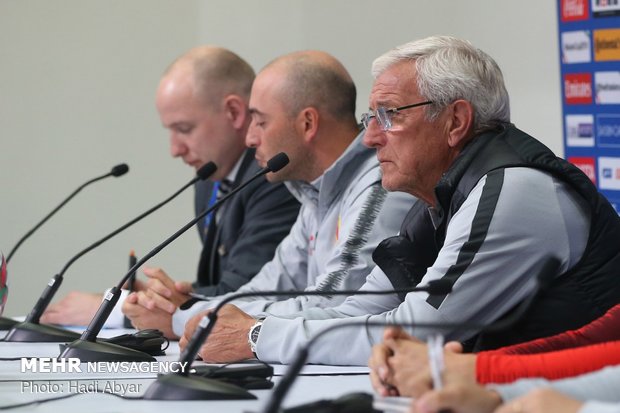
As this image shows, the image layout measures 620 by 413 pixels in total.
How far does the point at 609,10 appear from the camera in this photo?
3.39 meters

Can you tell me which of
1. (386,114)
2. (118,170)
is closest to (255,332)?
(386,114)

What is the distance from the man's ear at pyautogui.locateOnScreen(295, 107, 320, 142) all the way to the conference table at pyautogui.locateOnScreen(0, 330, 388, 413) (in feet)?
3.17

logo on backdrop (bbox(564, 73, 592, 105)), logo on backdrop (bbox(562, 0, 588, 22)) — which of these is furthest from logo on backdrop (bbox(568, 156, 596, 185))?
logo on backdrop (bbox(562, 0, 588, 22))

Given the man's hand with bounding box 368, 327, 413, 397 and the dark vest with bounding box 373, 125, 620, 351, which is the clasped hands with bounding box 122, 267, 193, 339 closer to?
the dark vest with bounding box 373, 125, 620, 351

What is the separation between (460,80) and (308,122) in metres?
0.90

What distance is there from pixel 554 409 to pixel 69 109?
4.59 meters

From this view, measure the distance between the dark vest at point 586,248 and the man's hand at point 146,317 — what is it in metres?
0.96

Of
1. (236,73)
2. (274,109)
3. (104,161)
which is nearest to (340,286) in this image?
(274,109)

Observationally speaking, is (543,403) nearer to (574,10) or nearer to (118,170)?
(118,170)

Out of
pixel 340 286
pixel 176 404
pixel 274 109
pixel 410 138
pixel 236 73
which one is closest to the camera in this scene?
pixel 176 404

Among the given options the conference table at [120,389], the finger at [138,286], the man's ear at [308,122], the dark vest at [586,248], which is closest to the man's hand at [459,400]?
the conference table at [120,389]

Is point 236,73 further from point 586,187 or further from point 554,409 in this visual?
point 554,409

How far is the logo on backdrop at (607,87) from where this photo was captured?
11.2 feet

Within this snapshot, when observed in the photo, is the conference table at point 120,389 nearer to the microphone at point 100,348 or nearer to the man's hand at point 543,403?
the microphone at point 100,348
